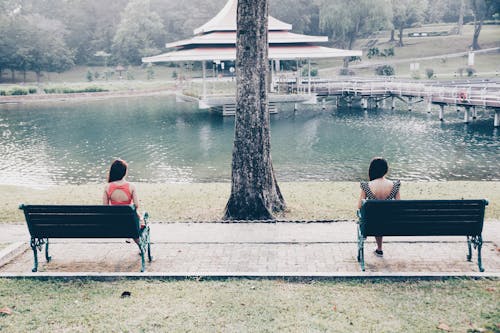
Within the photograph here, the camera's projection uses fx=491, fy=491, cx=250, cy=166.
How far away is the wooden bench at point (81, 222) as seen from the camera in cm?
599

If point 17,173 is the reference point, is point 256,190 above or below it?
above

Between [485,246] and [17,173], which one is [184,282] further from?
[17,173]

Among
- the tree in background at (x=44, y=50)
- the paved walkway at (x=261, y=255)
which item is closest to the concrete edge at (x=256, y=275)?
the paved walkway at (x=261, y=255)

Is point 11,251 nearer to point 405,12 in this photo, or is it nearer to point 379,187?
point 379,187

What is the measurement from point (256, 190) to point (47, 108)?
42305mm

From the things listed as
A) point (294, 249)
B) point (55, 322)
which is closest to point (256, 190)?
point (294, 249)

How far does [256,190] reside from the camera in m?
9.02

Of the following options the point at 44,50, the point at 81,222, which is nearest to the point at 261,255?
the point at 81,222

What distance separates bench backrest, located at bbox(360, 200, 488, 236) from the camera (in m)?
5.83

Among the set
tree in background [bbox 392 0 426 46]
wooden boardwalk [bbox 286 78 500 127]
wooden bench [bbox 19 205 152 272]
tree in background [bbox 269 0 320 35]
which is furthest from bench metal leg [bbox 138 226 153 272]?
tree in background [bbox 392 0 426 46]

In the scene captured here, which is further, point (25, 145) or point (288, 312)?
point (25, 145)

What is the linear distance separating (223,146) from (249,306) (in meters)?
19.8

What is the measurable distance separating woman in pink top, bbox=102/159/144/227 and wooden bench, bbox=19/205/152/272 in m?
0.49

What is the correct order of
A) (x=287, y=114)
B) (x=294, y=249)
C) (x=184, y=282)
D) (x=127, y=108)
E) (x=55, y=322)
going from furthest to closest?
1. (x=127, y=108)
2. (x=287, y=114)
3. (x=294, y=249)
4. (x=184, y=282)
5. (x=55, y=322)
